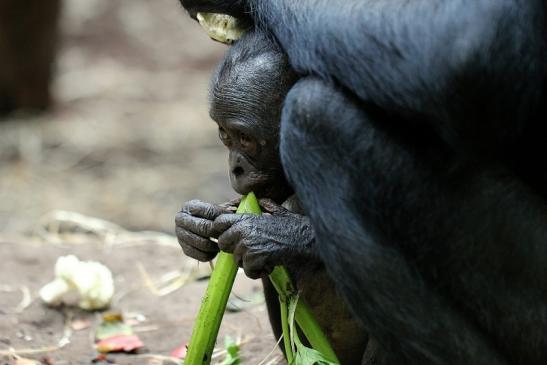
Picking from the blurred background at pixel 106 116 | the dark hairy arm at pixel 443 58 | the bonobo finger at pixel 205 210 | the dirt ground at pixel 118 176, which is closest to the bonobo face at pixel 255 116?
the bonobo finger at pixel 205 210

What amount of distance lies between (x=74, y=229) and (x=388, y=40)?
454 centimetres

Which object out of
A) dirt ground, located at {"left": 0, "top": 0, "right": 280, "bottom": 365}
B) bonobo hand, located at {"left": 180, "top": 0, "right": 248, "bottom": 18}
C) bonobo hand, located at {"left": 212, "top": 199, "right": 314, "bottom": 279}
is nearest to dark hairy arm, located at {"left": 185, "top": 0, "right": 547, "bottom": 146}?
bonobo hand, located at {"left": 212, "top": 199, "right": 314, "bottom": 279}

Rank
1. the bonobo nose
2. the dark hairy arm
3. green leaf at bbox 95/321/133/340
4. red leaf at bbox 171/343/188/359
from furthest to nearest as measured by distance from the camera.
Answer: green leaf at bbox 95/321/133/340
red leaf at bbox 171/343/188/359
the bonobo nose
the dark hairy arm

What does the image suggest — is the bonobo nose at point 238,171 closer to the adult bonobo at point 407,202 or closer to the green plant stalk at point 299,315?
the green plant stalk at point 299,315

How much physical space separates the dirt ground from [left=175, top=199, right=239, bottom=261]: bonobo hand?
0.68m

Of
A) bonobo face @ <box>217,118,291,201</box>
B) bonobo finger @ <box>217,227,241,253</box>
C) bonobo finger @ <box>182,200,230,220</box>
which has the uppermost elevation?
bonobo face @ <box>217,118,291,201</box>

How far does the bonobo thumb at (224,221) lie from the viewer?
133 inches

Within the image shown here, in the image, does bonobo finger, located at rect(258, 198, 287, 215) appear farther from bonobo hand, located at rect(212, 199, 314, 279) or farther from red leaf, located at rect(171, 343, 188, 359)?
red leaf, located at rect(171, 343, 188, 359)

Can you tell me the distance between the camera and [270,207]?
3.55 metres

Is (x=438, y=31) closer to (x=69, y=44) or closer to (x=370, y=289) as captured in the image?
(x=370, y=289)

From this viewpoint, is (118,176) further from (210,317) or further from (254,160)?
(210,317)

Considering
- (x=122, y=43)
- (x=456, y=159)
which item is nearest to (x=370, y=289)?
(x=456, y=159)

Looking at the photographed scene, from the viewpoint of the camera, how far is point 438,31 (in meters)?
2.74

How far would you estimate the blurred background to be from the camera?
824 centimetres
